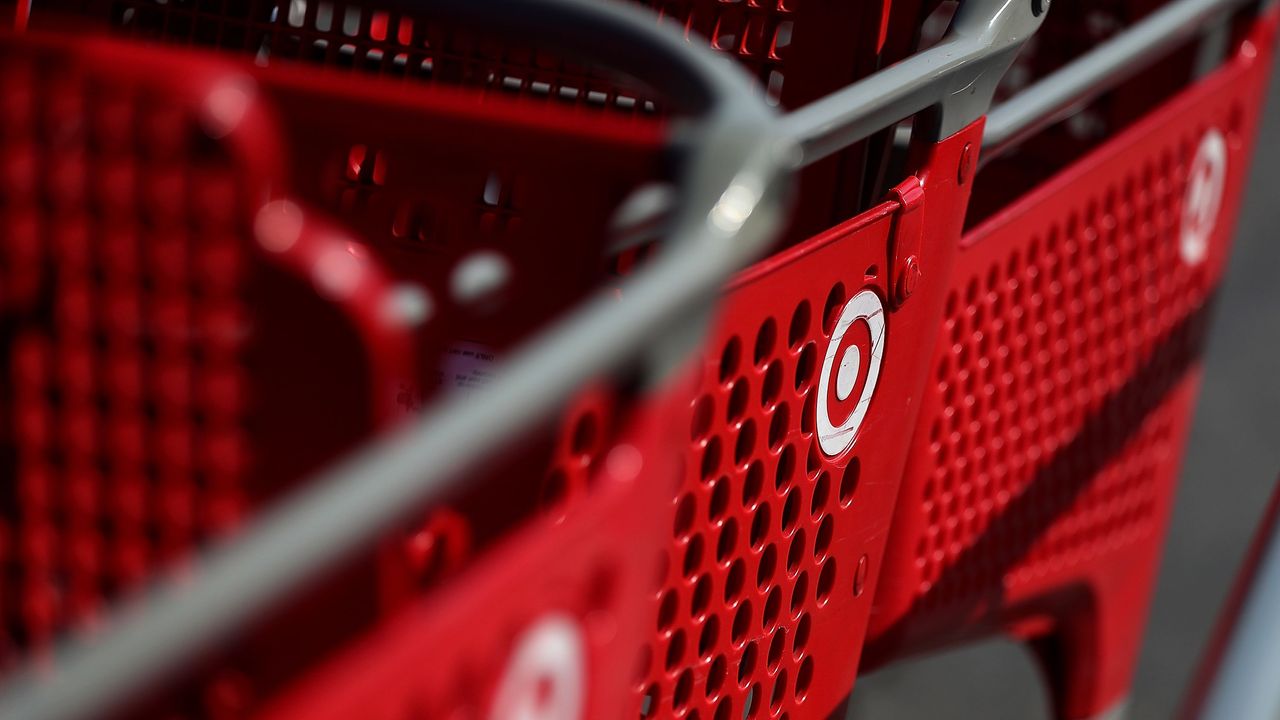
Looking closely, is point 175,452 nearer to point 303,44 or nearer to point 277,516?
point 277,516

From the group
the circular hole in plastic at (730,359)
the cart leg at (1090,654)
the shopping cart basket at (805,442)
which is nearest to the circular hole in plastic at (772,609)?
the shopping cart basket at (805,442)

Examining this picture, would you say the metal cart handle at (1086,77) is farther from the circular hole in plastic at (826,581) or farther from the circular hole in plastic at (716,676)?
the circular hole in plastic at (716,676)

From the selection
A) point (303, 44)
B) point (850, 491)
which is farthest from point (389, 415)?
point (303, 44)

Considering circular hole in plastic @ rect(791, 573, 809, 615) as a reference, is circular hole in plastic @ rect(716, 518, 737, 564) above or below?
above

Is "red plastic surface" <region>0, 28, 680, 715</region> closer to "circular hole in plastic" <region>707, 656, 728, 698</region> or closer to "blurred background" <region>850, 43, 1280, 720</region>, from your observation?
"circular hole in plastic" <region>707, 656, 728, 698</region>

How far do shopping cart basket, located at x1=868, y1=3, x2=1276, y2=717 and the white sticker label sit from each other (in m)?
0.44

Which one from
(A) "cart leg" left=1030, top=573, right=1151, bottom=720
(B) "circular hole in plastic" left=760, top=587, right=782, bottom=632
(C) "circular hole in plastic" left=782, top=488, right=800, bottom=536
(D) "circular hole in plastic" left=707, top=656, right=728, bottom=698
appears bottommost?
(A) "cart leg" left=1030, top=573, right=1151, bottom=720

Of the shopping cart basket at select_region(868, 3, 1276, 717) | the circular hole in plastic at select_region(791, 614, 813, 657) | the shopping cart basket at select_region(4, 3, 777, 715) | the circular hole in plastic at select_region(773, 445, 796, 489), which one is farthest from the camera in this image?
the shopping cart basket at select_region(868, 3, 1276, 717)

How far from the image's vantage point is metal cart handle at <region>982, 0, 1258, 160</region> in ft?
3.60

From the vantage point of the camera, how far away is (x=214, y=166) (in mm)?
739

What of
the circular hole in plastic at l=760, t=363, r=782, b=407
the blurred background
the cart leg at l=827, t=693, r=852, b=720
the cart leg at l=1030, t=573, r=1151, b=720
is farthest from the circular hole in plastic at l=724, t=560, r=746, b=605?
the blurred background

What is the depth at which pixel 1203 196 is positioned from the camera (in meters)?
1.42

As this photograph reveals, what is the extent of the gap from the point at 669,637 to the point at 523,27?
14.8 inches

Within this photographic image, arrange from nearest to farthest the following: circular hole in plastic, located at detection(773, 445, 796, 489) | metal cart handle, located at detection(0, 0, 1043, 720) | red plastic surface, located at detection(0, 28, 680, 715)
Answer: metal cart handle, located at detection(0, 0, 1043, 720) → red plastic surface, located at detection(0, 28, 680, 715) → circular hole in plastic, located at detection(773, 445, 796, 489)
